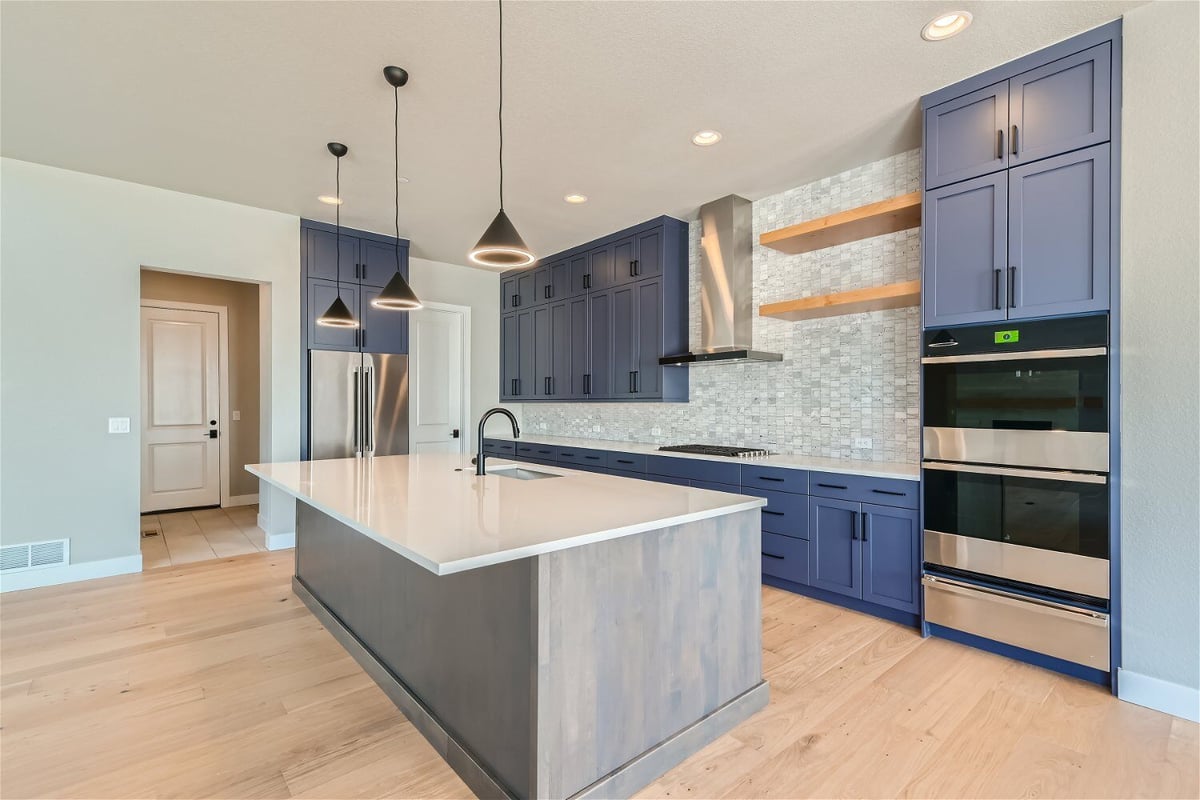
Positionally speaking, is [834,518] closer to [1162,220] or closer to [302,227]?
[1162,220]

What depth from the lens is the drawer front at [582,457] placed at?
4848 mm

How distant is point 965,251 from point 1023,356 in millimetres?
596

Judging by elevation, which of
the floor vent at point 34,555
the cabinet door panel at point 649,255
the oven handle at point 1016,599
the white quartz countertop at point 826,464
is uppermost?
the cabinet door panel at point 649,255

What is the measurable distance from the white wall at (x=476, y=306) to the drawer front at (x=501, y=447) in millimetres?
340

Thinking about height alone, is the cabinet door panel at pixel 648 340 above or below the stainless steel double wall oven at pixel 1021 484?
above

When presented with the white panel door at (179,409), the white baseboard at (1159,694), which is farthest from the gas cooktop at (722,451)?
the white panel door at (179,409)

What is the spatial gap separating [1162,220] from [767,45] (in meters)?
1.73

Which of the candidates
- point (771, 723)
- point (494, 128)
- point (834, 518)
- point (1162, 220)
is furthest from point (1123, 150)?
point (494, 128)

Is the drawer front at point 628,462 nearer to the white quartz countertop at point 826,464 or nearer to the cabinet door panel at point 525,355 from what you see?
the white quartz countertop at point 826,464

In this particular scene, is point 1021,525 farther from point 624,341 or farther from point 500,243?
point 624,341

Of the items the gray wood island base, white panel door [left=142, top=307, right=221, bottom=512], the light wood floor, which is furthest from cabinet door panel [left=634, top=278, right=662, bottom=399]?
white panel door [left=142, top=307, right=221, bottom=512]

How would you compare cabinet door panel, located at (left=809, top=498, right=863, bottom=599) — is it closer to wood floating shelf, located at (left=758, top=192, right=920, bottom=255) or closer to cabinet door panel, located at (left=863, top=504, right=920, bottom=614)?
cabinet door panel, located at (left=863, top=504, right=920, bottom=614)

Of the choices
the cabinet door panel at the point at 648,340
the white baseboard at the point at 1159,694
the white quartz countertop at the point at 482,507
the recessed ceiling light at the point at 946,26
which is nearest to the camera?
the white quartz countertop at the point at 482,507

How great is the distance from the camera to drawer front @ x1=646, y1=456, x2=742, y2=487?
149 inches
